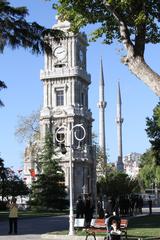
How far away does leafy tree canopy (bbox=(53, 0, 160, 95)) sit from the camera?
17.3 metres

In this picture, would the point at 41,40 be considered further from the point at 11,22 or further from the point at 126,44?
the point at 126,44

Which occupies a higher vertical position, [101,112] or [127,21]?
[101,112]

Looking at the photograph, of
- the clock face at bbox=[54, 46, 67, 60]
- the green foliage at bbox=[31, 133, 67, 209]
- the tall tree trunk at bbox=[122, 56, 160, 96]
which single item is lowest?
the green foliage at bbox=[31, 133, 67, 209]

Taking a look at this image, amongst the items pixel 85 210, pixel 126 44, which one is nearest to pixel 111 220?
pixel 126 44

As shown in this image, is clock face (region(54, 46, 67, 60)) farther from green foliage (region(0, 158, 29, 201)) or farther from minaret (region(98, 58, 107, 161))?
minaret (region(98, 58, 107, 161))

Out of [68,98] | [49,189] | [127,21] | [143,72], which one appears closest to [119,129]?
[68,98]

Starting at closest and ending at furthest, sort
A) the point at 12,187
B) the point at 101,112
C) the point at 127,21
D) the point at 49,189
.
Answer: the point at 127,21
the point at 49,189
the point at 12,187
the point at 101,112

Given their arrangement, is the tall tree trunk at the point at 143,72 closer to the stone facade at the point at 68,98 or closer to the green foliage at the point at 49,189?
the green foliage at the point at 49,189

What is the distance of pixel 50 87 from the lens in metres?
89.4

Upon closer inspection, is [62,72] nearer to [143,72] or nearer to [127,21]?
[127,21]

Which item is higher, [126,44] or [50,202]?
[126,44]

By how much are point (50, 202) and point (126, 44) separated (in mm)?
44349

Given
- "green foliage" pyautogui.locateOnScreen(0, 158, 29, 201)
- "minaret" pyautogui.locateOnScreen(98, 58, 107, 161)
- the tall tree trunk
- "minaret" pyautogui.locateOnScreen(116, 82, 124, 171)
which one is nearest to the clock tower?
"green foliage" pyautogui.locateOnScreen(0, 158, 29, 201)

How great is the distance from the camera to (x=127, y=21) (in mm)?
19297
